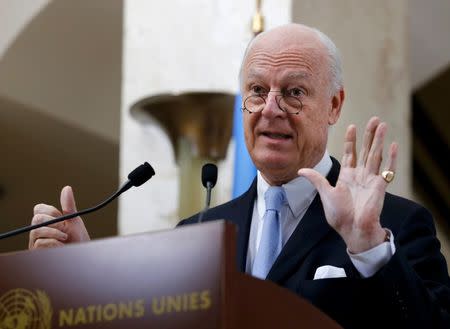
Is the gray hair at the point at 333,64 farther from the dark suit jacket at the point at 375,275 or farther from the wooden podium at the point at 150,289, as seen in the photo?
the wooden podium at the point at 150,289

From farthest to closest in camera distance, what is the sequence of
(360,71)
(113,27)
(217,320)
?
(113,27) < (360,71) < (217,320)

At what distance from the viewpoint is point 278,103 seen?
3523mm

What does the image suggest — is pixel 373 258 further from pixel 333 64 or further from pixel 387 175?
pixel 333 64

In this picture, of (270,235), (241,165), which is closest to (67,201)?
(270,235)

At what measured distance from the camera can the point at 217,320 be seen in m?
2.35

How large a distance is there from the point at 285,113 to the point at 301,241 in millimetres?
429

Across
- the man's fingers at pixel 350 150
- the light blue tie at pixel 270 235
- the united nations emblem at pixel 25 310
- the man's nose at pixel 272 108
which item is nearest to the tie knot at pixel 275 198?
the light blue tie at pixel 270 235

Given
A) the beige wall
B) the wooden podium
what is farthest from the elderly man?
the beige wall

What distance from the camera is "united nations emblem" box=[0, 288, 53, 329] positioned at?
2.56m

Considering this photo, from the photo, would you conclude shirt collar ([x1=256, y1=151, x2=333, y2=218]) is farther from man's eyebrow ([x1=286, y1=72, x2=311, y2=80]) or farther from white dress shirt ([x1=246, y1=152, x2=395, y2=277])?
man's eyebrow ([x1=286, y1=72, x2=311, y2=80])

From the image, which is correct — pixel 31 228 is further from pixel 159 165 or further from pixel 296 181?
pixel 159 165

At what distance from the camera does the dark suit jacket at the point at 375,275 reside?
2936mm

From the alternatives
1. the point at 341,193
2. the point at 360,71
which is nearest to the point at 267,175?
the point at 341,193

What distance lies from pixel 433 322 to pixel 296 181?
73 centimetres
